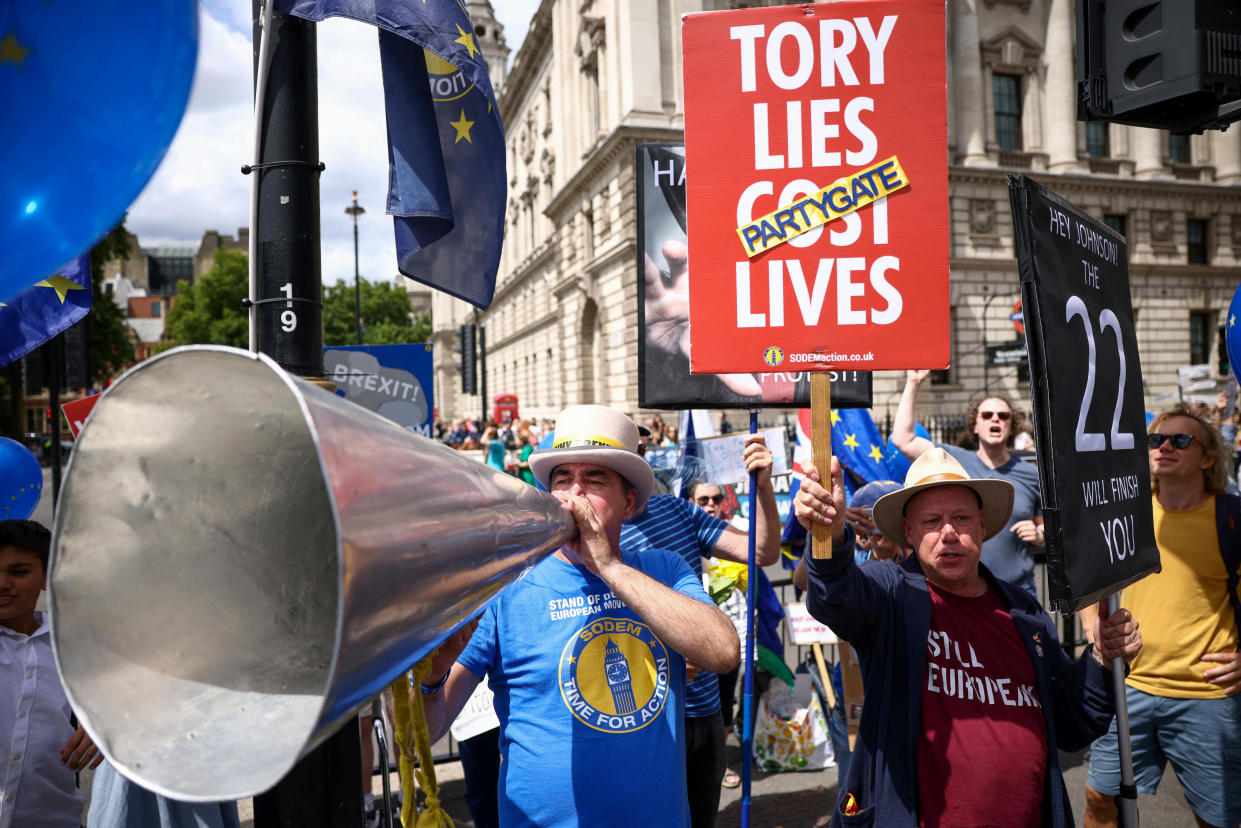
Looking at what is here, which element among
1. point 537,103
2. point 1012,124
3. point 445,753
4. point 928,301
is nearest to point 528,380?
point 537,103

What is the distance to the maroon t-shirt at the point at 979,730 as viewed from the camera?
230cm

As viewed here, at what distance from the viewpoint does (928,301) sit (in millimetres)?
2613

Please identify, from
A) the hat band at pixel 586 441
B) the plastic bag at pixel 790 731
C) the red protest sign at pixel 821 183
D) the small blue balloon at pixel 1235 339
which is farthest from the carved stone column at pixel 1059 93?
the hat band at pixel 586 441

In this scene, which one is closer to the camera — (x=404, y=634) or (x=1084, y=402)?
(x=404, y=634)

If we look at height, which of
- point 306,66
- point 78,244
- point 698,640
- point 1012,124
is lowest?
point 698,640

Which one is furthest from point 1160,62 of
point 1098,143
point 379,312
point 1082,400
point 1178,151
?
point 379,312

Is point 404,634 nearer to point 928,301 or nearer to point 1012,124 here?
point 928,301

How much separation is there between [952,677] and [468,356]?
82.3 ft

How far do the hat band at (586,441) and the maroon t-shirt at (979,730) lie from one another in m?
1.03

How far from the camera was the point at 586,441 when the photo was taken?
7.63ft

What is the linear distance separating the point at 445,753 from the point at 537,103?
42715 mm

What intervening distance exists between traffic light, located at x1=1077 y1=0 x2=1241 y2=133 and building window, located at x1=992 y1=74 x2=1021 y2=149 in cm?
3179

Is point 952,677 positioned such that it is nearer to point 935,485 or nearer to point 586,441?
point 935,485

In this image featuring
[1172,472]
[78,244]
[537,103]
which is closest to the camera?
[78,244]
